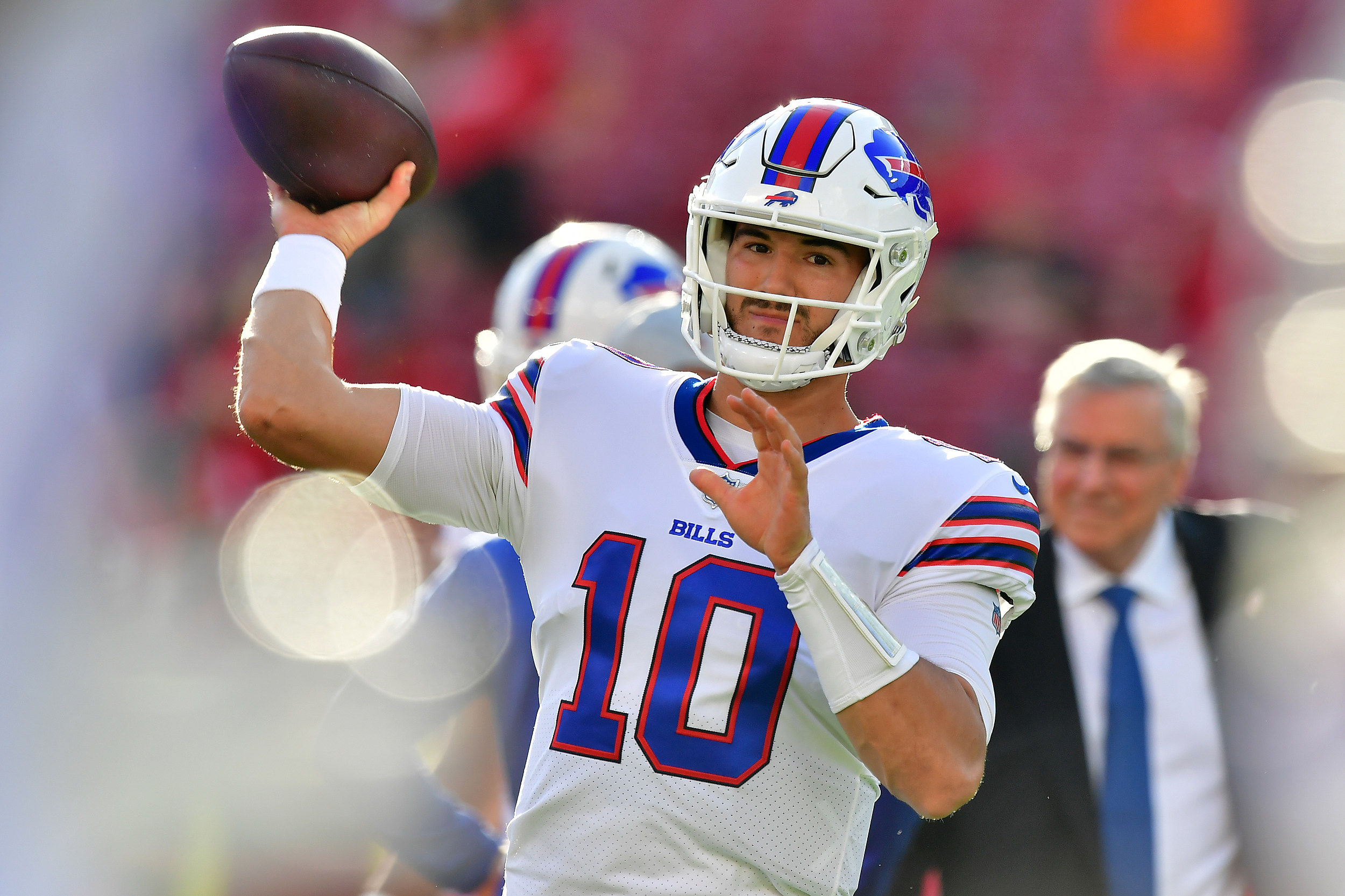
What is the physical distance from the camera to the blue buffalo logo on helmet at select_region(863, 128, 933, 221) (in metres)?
1.94

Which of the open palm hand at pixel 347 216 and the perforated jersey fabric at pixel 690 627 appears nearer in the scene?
the perforated jersey fabric at pixel 690 627

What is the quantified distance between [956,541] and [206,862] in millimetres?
4152

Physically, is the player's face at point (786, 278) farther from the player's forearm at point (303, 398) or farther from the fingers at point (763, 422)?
the player's forearm at point (303, 398)

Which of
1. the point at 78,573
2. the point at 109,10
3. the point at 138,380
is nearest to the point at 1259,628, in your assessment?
the point at 78,573

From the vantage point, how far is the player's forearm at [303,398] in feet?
5.54

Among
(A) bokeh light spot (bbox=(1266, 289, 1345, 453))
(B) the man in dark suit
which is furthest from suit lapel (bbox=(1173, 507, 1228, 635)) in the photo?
(A) bokeh light spot (bbox=(1266, 289, 1345, 453))

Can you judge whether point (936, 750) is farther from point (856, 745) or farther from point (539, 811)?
point (539, 811)

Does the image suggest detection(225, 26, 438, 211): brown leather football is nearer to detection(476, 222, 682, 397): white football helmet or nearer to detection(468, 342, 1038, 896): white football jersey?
detection(468, 342, 1038, 896): white football jersey

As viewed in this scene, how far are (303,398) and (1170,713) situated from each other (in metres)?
1.97

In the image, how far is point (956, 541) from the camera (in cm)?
172

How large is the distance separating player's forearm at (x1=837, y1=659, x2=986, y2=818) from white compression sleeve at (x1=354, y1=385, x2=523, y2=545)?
58cm

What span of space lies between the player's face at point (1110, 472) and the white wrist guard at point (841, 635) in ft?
5.28

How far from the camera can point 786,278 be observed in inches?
74.8

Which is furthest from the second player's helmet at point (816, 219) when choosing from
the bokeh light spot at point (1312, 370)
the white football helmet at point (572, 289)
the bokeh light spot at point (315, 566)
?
the bokeh light spot at point (1312, 370)
